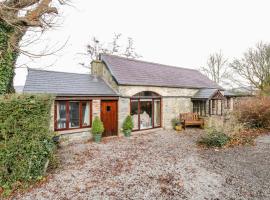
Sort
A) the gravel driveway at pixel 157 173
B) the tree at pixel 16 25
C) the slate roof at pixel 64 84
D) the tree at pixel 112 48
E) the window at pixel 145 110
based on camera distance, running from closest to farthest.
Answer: the gravel driveway at pixel 157 173
the tree at pixel 16 25
the slate roof at pixel 64 84
the window at pixel 145 110
the tree at pixel 112 48

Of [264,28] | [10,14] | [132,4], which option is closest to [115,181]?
[10,14]

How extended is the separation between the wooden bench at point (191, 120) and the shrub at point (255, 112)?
2.69 m

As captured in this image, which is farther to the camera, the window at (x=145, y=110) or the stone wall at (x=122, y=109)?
the window at (x=145, y=110)

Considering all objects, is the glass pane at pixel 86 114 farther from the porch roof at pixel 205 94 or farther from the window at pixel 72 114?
the porch roof at pixel 205 94

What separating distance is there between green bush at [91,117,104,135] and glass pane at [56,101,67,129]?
62.0 inches

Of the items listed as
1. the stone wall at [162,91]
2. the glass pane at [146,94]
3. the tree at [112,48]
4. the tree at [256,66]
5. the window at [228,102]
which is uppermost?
the tree at [112,48]

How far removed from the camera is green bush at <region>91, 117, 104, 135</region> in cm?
1093

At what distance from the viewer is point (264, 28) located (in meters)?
20.7

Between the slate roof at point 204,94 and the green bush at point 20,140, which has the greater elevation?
the slate roof at point 204,94

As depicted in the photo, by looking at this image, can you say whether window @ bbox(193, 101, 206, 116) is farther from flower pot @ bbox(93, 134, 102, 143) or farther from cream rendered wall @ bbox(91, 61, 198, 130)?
flower pot @ bbox(93, 134, 102, 143)

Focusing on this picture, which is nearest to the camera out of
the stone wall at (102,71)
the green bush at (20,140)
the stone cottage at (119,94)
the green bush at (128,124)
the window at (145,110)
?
the green bush at (20,140)

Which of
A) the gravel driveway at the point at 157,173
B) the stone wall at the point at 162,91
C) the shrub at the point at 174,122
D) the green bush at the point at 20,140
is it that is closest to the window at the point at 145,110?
the stone wall at the point at 162,91

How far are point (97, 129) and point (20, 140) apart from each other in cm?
566

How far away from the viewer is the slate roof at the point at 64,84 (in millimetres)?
10188
